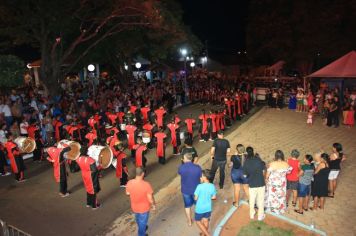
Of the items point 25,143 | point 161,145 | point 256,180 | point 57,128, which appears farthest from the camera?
point 57,128

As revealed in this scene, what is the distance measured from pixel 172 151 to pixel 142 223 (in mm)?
6467

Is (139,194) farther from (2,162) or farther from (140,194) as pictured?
(2,162)

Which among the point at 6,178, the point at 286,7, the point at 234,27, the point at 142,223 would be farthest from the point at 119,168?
the point at 234,27

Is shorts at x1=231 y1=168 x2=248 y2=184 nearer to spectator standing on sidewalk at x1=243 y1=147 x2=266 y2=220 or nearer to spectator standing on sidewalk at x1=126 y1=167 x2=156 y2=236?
spectator standing on sidewalk at x1=243 y1=147 x2=266 y2=220

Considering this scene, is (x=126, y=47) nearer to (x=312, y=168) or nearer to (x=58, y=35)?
(x=58, y=35)

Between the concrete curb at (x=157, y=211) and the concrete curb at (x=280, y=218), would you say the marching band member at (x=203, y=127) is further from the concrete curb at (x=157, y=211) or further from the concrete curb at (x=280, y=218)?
the concrete curb at (x=280, y=218)

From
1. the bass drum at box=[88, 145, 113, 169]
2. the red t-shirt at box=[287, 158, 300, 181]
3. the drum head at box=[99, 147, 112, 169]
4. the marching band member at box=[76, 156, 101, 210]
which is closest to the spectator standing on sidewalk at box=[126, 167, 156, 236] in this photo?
the marching band member at box=[76, 156, 101, 210]

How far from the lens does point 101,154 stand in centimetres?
906

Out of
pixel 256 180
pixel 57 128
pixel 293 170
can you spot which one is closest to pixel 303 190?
pixel 293 170

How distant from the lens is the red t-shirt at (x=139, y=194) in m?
6.51

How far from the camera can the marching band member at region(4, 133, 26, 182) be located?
33.1ft

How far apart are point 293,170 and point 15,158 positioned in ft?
Result: 24.7

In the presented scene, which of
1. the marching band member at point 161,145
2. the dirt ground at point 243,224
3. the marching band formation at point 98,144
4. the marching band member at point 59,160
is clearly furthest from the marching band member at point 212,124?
the marching band member at point 59,160

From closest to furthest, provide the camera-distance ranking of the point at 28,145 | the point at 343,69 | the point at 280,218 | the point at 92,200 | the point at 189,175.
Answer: the point at 189,175
the point at 280,218
the point at 92,200
the point at 28,145
the point at 343,69
